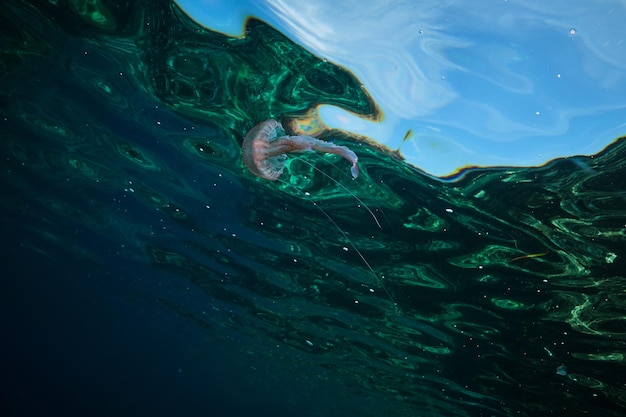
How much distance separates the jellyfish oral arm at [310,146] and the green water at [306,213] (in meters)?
2.15

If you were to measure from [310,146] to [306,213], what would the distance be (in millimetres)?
6167

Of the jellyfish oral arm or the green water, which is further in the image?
the green water

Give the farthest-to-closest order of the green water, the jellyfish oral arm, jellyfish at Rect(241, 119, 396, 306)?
the green water, jellyfish at Rect(241, 119, 396, 306), the jellyfish oral arm

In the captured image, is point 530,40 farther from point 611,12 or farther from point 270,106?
point 270,106

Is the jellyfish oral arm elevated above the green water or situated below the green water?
below

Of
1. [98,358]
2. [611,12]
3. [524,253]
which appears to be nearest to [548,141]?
[611,12]

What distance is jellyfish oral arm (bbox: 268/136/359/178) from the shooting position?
15.0 ft

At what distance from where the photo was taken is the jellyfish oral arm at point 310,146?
4.56m

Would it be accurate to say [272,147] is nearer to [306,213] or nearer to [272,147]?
[272,147]

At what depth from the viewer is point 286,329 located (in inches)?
914

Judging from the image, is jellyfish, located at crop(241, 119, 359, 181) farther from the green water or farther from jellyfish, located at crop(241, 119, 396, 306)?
the green water

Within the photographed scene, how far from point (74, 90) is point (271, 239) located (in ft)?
23.6

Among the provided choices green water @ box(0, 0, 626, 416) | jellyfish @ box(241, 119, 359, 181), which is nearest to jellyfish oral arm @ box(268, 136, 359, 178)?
jellyfish @ box(241, 119, 359, 181)

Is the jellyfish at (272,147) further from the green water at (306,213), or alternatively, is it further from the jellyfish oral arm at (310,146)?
the green water at (306,213)
